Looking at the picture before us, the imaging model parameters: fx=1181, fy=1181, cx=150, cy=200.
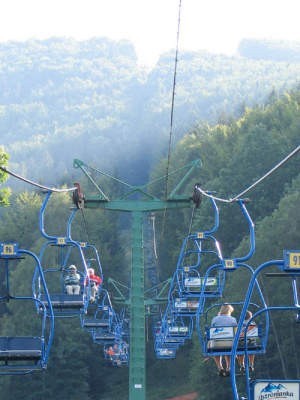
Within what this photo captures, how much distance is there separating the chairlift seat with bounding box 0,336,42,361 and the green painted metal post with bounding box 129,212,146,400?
16718mm

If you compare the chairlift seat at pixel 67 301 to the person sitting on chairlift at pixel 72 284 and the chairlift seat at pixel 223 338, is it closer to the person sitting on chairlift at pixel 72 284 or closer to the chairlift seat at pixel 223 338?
the person sitting on chairlift at pixel 72 284

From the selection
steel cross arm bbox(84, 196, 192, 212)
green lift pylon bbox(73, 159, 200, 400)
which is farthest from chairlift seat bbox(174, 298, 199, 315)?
steel cross arm bbox(84, 196, 192, 212)

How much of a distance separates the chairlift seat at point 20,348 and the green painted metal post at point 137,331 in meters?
16.7

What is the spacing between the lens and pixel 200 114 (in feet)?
520

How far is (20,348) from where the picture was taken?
1695 cm

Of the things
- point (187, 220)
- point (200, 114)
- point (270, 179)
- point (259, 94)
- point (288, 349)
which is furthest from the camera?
point (259, 94)

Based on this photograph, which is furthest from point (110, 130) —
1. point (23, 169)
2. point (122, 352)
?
point (122, 352)

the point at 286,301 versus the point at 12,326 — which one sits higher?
the point at 286,301

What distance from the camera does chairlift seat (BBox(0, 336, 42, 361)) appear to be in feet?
55.3

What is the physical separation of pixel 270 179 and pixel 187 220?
9.22m

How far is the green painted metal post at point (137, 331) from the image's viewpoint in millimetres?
33562

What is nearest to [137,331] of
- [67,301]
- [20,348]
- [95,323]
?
[95,323]

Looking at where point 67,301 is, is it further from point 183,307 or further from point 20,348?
point 183,307

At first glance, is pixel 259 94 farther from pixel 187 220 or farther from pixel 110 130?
pixel 187 220
